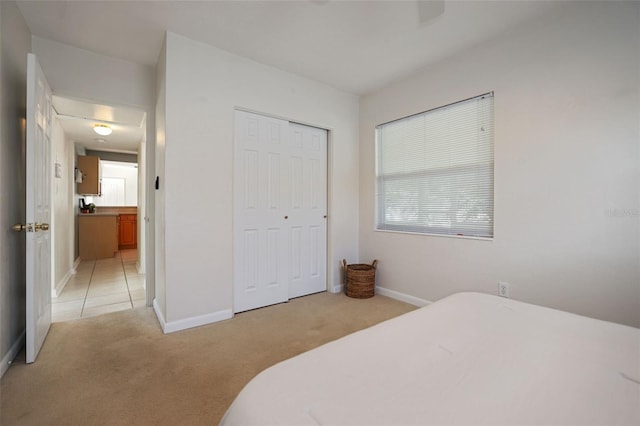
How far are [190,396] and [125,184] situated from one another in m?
8.32

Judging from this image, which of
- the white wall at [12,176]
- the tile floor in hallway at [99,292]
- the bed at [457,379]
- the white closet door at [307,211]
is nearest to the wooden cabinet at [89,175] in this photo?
the tile floor in hallway at [99,292]

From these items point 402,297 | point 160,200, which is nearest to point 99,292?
point 160,200

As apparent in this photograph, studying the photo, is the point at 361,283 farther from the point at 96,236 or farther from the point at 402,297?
the point at 96,236

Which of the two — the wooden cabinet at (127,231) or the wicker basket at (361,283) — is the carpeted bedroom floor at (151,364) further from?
the wooden cabinet at (127,231)

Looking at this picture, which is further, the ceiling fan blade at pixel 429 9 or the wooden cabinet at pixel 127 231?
the wooden cabinet at pixel 127 231

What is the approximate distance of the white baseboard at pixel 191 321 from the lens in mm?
2375

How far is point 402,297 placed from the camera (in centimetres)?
317

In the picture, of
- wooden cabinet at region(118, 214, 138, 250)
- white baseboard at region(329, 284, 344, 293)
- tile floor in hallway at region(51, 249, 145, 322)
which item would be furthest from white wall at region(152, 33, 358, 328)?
wooden cabinet at region(118, 214, 138, 250)

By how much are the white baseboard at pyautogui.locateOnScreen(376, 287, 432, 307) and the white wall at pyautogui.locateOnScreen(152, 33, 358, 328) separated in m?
1.78

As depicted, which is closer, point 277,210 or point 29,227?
point 29,227

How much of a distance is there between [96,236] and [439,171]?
6.46 m

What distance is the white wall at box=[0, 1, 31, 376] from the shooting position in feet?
5.90

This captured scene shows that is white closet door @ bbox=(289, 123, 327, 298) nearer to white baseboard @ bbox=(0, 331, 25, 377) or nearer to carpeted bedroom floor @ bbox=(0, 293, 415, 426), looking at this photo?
carpeted bedroom floor @ bbox=(0, 293, 415, 426)

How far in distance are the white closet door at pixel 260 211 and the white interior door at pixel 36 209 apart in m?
1.42
